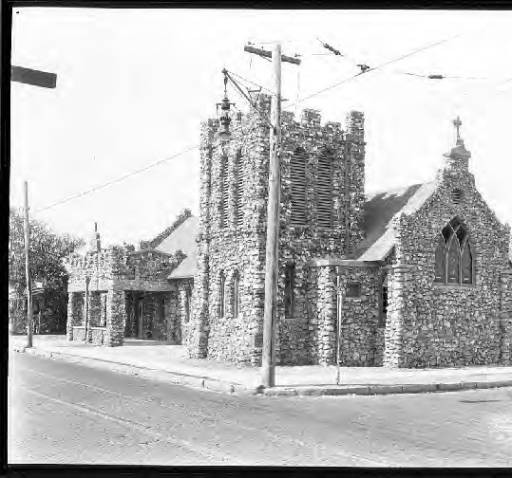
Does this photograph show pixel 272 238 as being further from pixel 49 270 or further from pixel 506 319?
pixel 49 270

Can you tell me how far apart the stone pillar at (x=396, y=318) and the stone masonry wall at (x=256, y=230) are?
251cm

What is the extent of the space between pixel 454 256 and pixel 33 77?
57.4 feet

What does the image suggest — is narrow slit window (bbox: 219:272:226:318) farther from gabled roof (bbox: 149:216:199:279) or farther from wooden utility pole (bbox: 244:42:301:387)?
wooden utility pole (bbox: 244:42:301:387)

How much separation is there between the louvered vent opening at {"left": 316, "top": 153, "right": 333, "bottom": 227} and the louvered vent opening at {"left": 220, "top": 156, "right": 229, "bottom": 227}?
3.15 meters

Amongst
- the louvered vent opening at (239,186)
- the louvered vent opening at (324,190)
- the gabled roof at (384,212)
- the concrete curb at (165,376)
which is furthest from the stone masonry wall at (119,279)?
the gabled roof at (384,212)

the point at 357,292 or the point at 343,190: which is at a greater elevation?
the point at 343,190

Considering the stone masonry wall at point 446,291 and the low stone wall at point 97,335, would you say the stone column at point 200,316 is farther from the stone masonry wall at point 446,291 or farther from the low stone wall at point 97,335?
the low stone wall at point 97,335

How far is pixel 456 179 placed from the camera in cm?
2398

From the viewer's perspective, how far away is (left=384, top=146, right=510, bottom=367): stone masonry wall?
2262 cm

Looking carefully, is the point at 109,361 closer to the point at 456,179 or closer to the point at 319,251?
the point at 319,251

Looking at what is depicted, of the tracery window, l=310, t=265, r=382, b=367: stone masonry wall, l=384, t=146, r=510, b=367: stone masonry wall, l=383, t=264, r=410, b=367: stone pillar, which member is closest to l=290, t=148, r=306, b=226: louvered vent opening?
l=310, t=265, r=382, b=367: stone masonry wall

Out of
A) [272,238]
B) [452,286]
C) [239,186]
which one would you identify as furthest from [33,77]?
[452,286]

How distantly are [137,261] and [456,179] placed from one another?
51.0ft

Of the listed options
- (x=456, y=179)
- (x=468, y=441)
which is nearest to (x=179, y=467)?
(x=468, y=441)
